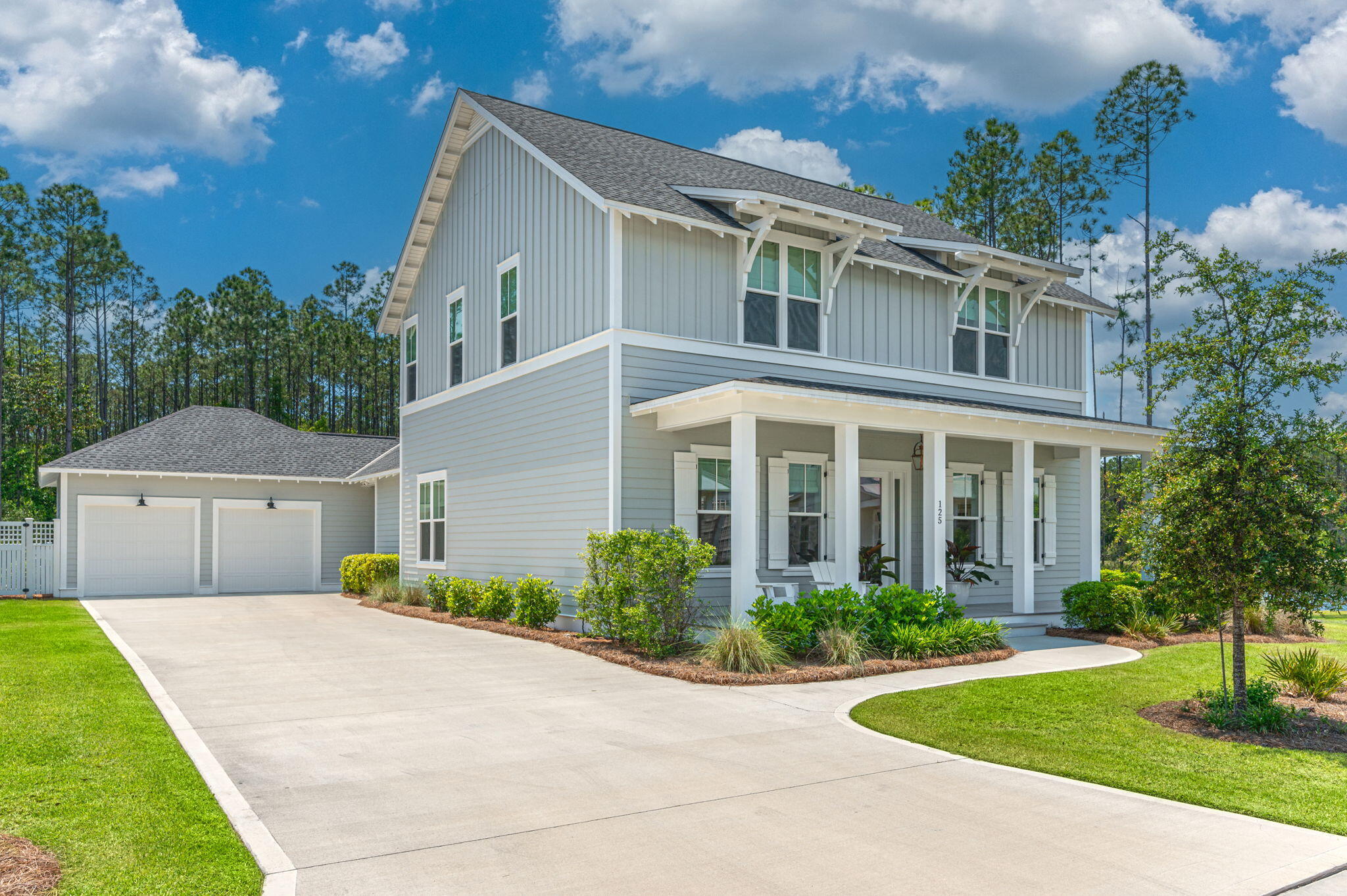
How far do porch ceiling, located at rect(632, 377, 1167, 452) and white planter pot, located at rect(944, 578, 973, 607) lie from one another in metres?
2.70

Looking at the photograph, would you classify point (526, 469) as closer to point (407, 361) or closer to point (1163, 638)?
point (407, 361)

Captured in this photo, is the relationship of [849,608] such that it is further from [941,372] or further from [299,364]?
[299,364]

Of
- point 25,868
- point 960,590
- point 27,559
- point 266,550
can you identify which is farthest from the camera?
point 266,550

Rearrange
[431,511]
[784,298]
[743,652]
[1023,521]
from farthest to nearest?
[431,511], [784,298], [1023,521], [743,652]

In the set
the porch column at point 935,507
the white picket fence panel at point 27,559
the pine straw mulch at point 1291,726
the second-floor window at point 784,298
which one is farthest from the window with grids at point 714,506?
the white picket fence panel at point 27,559

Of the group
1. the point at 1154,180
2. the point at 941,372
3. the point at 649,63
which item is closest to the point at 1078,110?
the point at 1154,180

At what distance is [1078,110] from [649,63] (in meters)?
16.8

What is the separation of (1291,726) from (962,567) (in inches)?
342

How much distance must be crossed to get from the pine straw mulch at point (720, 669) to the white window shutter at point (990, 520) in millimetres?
4904

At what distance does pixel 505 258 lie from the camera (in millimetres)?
16625

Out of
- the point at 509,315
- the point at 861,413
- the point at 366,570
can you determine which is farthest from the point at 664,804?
the point at 366,570

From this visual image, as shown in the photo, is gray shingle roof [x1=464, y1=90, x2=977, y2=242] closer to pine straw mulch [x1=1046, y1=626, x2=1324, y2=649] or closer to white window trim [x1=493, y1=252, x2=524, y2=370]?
white window trim [x1=493, y1=252, x2=524, y2=370]

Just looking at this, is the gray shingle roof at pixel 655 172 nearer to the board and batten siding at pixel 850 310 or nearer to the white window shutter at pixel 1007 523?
the board and batten siding at pixel 850 310

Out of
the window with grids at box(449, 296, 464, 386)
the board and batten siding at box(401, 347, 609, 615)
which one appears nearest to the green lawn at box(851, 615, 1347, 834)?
the board and batten siding at box(401, 347, 609, 615)
